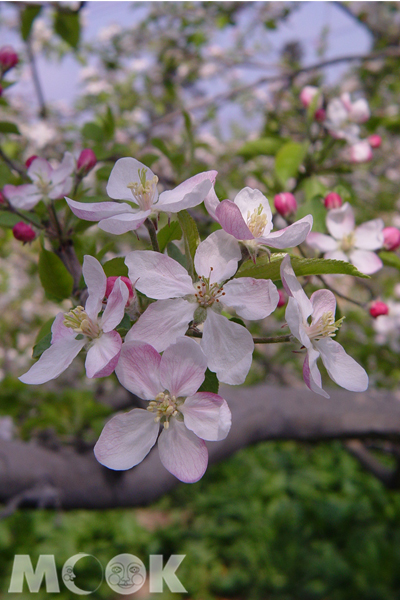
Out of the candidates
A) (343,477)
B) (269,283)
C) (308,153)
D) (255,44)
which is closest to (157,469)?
(308,153)

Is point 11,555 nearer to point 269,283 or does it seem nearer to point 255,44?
point 269,283

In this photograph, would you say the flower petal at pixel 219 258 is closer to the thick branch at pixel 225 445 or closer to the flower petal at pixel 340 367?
the flower petal at pixel 340 367

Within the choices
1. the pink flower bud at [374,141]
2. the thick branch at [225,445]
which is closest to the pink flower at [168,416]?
the thick branch at [225,445]

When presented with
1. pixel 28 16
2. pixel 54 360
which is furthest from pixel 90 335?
pixel 28 16

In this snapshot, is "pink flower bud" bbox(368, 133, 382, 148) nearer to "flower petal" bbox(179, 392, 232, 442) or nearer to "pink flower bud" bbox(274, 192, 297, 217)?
"pink flower bud" bbox(274, 192, 297, 217)

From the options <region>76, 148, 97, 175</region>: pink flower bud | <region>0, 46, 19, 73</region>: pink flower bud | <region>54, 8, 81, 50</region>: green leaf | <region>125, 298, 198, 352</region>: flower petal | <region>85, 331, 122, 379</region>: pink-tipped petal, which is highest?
<region>54, 8, 81, 50</region>: green leaf

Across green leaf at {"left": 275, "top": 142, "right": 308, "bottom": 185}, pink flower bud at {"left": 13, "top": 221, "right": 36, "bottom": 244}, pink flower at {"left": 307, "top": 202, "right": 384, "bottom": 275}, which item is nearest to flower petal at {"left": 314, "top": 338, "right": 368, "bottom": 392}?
pink flower at {"left": 307, "top": 202, "right": 384, "bottom": 275}
